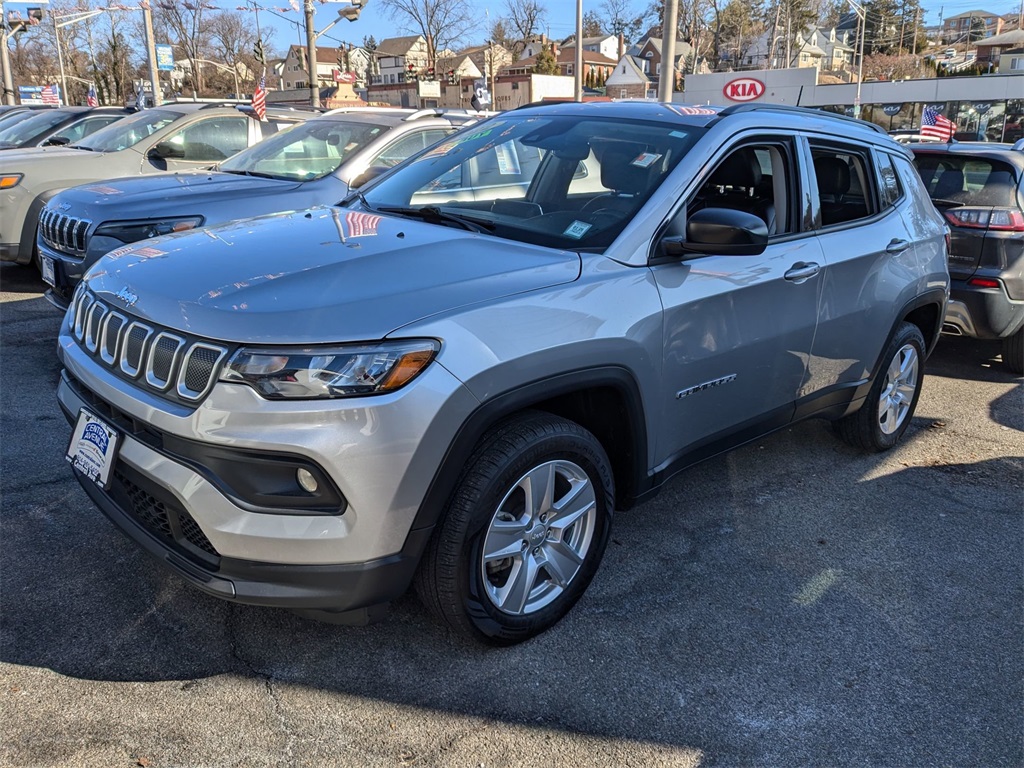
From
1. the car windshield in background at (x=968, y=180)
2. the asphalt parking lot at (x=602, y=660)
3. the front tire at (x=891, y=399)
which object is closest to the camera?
the asphalt parking lot at (x=602, y=660)

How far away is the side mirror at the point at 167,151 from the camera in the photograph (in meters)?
7.91

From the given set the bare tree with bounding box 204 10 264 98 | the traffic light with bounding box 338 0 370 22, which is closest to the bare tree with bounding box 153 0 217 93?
the bare tree with bounding box 204 10 264 98

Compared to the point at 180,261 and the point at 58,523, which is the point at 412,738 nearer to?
the point at 180,261

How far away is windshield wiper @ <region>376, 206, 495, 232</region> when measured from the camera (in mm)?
3369

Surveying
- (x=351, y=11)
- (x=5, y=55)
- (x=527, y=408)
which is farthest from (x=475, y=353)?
(x=5, y=55)

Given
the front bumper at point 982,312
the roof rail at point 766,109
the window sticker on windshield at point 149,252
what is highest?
the roof rail at point 766,109

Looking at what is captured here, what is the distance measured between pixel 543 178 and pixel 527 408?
130cm

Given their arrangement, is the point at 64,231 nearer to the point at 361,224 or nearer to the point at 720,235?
the point at 361,224

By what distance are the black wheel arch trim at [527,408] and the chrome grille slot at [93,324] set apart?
1305 mm

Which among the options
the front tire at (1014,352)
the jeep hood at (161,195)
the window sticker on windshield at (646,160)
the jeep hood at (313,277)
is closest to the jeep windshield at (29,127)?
the jeep hood at (161,195)

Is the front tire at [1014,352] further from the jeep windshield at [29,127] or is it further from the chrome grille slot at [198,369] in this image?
the jeep windshield at [29,127]

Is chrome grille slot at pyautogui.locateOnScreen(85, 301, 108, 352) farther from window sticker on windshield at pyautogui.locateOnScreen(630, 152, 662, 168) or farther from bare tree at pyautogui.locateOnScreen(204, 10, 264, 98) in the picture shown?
bare tree at pyautogui.locateOnScreen(204, 10, 264, 98)

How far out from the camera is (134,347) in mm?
2648

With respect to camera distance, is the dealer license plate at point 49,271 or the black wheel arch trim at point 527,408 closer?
the black wheel arch trim at point 527,408
